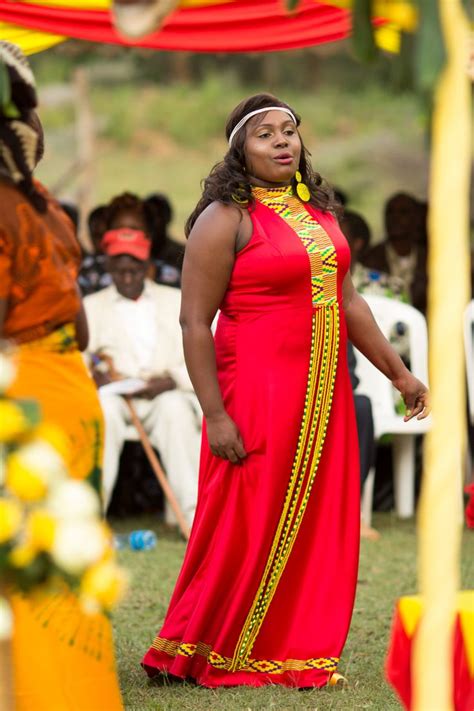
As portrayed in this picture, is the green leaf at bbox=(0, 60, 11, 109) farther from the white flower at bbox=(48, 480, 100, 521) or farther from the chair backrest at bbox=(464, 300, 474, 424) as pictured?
the chair backrest at bbox=(464, 300, 474, 424)

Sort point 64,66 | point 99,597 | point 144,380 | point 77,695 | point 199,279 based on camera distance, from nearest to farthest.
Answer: point 99,597 → point 77,695 → point 199,279 → point 144,380 → point 64,66

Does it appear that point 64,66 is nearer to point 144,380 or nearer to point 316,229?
point 144,380

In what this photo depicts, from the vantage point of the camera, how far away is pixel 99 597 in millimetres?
3008

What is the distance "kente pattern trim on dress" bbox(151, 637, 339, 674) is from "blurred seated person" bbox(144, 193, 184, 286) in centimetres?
463

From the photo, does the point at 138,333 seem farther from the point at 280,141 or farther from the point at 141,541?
the point at 280,141

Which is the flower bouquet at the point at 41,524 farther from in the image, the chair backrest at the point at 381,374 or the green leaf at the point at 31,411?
the chair backrest at the point at 381,374

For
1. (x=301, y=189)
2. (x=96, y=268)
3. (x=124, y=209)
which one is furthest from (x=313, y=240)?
(x=96, y=268)

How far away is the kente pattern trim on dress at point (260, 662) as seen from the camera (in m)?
5.10

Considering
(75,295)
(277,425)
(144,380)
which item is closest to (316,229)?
(277,425)

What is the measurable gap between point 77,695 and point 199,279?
1.70 metres

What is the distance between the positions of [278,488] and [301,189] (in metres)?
1.16

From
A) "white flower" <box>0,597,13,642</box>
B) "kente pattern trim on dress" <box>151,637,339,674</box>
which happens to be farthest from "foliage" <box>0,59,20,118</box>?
"kente pattern trim on dress" <box>151,637,339,674</box>

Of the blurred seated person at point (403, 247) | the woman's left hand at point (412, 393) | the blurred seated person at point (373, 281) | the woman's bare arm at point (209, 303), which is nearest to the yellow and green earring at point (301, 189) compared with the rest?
the woman's bare arm at point (209, 303)

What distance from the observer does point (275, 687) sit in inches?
199
